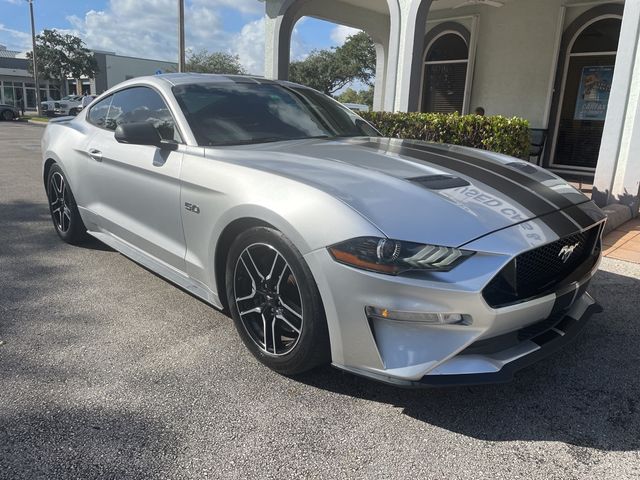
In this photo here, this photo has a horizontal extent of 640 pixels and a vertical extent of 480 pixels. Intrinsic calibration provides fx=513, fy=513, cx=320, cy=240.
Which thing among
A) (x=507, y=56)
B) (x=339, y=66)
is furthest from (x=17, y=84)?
(x=507, y=56)

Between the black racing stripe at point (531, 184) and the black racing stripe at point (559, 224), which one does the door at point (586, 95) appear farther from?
the black racing stripe at point (559, 224)

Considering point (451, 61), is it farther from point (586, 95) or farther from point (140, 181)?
point (140, 181)

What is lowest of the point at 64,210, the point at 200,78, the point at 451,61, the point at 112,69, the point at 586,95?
the point at 64,210

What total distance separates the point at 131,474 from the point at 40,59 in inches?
2140

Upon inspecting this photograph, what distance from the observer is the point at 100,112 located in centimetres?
452

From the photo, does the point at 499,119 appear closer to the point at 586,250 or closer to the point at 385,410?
the point at 586,250

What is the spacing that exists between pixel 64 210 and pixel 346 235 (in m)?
3.66

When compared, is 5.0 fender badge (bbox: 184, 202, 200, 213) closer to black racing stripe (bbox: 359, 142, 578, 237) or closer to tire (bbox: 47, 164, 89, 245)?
black racing stripe (bbox: 359, 142, 578, 237)

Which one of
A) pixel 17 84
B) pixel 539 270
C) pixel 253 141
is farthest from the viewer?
pixel 17 84

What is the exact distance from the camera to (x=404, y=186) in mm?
2453

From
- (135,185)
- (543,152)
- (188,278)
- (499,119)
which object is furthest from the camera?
(543,152)

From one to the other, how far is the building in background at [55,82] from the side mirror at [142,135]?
54.2 m

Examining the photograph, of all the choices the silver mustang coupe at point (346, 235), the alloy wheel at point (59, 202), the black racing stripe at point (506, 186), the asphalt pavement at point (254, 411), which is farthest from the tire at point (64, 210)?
the black racing stripe at point (506, 186)

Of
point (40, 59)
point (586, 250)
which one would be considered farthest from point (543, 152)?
point (40, 59)
